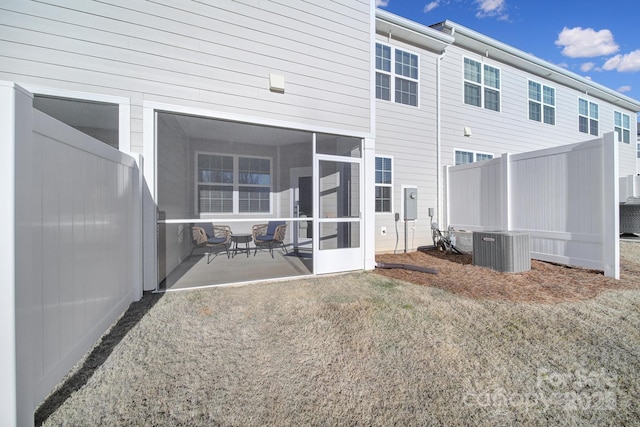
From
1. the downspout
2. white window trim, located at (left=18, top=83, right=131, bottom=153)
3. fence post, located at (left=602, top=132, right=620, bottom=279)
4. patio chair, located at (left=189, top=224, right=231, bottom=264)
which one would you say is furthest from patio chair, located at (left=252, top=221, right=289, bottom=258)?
fence post, located at (left=602, top=132, right=620, bottom=279)

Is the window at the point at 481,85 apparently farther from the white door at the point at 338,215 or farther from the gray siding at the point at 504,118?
the white door at the point at 338,215

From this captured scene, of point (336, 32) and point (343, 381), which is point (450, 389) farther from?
point (336, 32)

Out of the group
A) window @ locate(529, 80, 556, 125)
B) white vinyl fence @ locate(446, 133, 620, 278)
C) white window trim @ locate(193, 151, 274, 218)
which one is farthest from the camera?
window @ locate(529, 80, 556, 125)

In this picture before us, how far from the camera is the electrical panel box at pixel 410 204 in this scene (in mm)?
7285

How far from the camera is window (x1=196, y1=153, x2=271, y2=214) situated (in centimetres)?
560

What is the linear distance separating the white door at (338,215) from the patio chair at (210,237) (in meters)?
2.13

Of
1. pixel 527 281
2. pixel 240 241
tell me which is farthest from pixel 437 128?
pixel 240 241

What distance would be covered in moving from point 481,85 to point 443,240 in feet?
16.6

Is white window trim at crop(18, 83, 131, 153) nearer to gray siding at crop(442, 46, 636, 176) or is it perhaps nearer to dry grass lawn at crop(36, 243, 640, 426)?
dry grass lawn at crop(36, 243, 640, 426)

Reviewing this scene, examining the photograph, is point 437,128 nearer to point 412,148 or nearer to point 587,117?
point 412,148

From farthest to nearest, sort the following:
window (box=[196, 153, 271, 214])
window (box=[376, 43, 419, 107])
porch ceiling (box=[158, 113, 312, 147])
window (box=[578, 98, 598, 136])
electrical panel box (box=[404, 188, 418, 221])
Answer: window (box=[578, 98, 598, 136]) → electrical panel box (box=[404, 188, 418, 221]) → window (box=[376, 43, 419, 107]) → window (box=[196, 153, 271, 214]) → porch ceiling (box=[158, 113, 312, 147])

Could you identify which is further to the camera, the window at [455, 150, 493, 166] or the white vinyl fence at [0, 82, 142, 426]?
the window at [455, 150, 493, 166]

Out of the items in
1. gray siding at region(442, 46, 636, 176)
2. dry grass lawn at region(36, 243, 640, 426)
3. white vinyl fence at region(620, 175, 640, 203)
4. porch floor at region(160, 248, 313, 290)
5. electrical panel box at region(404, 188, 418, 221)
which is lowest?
dry grass lawn at region(36, 243, 640, 426)

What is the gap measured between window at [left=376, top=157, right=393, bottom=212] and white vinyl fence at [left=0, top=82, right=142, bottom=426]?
18.2 ft
